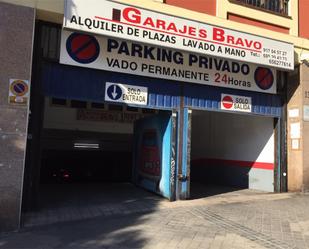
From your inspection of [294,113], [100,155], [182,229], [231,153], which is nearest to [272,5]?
[294,113]

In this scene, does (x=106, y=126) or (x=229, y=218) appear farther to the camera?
(x=106, y=126)

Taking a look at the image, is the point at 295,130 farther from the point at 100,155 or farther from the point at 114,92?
the point at 100,155

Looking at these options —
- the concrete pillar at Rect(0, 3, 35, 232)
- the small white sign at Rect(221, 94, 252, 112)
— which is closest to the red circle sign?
the small white sign at Rect(221, 94, 252, 112)

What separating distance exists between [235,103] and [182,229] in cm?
472

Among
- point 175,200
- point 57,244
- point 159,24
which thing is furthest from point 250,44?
point 57,244

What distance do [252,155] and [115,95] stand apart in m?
5.73

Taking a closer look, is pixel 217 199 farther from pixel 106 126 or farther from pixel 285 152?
pixel 106 126

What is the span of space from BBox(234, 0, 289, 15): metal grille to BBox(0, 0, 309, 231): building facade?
4cm

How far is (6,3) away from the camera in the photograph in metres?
6.63

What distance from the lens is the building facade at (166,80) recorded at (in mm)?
6656

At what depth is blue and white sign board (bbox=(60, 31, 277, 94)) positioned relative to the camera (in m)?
7.99

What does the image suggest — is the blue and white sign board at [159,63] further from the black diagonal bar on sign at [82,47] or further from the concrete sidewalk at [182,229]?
the concrete sidewalk at [182,229]

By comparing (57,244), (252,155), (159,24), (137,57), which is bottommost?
(57,244)

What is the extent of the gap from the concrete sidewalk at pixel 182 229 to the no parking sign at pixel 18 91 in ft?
7.61
